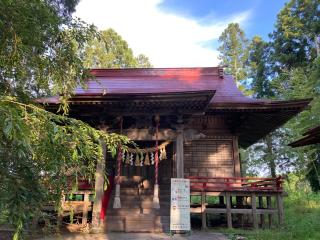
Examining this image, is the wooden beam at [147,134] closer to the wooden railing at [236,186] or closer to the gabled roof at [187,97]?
the gabled roof at [187,97]

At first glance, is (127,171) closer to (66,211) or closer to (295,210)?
(66,211)

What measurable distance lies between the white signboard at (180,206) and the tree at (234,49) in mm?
26075

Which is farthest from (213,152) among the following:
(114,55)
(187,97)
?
(114,55)

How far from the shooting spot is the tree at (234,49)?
3447 cm

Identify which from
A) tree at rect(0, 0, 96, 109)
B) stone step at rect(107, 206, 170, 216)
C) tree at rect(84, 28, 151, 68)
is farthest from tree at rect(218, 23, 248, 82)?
tree at rect(0, 0, 96, 109)

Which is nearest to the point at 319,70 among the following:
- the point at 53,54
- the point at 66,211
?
the point at 66,211

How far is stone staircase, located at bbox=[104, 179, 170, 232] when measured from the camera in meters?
10.0

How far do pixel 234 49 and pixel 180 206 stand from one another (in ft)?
92.3

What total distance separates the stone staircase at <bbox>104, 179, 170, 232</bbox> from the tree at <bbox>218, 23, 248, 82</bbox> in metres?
24.1

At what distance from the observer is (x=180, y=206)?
9562 millimetres

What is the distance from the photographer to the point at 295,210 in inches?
584

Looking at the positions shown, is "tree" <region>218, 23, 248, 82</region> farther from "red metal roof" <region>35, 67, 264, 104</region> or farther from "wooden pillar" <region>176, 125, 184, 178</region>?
"wooden pillar" <region>176, 125, 184, 178</region>

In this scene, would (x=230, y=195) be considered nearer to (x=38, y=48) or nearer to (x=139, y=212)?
(x=139, y=212)

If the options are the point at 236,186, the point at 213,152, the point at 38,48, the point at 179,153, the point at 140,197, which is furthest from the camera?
the point at 213,152
